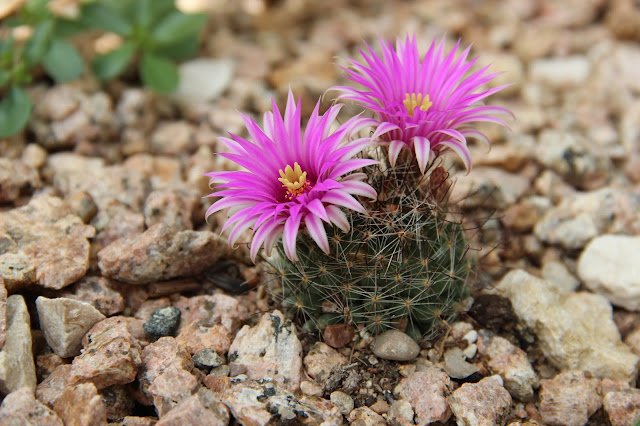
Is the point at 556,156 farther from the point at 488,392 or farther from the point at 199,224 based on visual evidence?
the point at 199,224

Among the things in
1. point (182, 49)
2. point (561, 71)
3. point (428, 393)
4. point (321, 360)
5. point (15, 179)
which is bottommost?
point (428, 393)

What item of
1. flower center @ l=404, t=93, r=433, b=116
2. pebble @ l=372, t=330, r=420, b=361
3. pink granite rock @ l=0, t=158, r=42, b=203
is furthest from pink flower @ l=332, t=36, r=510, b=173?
pink granite rock @ l=0, t=158, r=42, b=203

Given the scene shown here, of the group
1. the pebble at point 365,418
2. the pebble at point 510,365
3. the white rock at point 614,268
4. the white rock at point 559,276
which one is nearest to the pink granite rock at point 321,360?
the pebble at point 365,418

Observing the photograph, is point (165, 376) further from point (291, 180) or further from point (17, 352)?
point (291, 180)

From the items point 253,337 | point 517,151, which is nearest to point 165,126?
point 253,337

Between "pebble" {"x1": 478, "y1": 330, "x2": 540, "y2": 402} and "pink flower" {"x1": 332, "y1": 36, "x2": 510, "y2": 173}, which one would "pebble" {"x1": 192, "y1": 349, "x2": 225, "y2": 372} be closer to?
"pink flower" {"x1": 332, "y1": 36, "x2": 510, "y2": 173}

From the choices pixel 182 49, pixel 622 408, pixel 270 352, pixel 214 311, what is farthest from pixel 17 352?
pixel 182 49
